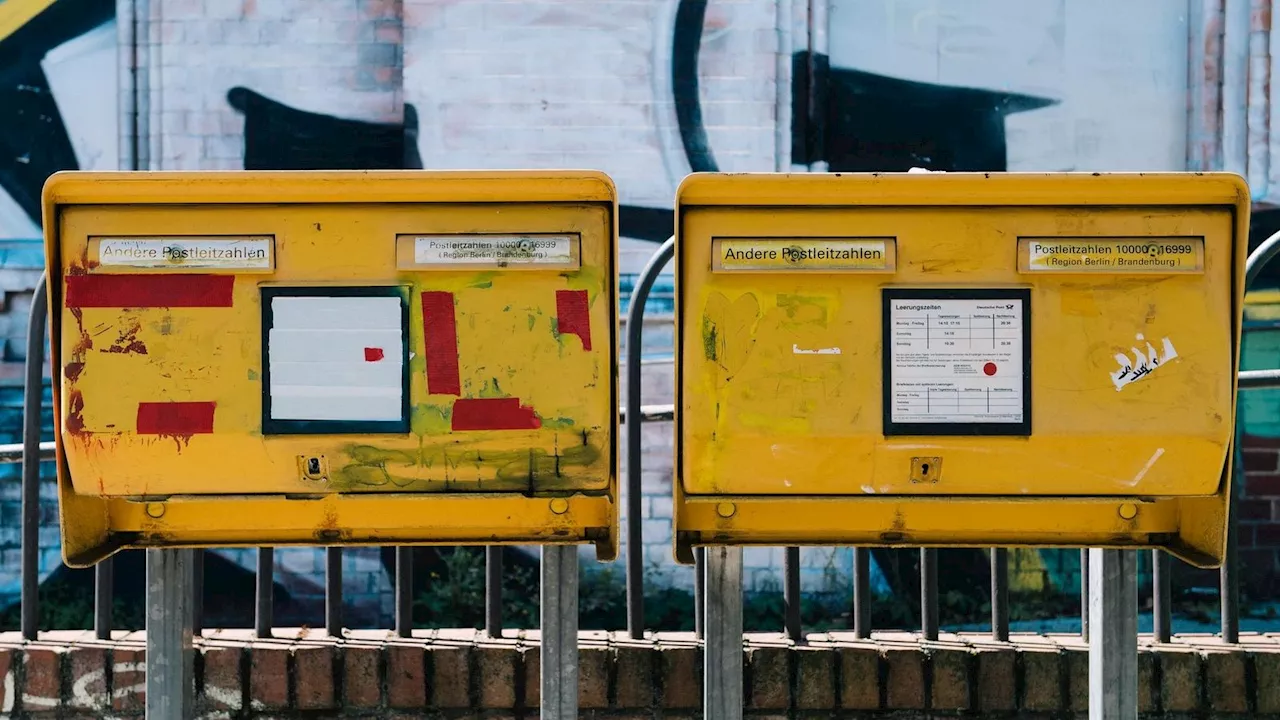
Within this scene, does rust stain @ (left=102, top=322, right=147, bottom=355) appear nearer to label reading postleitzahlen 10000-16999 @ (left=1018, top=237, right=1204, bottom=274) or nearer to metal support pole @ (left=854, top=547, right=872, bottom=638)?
label reading postleitzahlen 10000-16999 @ (left=1018, top=237, right=1204, bottom=274)

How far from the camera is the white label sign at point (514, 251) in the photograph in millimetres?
2469

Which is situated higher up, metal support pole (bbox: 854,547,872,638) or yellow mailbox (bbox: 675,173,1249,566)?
yellow mailbox (bbox: 675,173,1249,566)

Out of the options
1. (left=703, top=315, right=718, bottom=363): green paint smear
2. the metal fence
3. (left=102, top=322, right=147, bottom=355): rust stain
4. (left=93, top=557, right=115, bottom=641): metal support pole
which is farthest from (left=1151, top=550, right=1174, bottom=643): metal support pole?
(left=93, top=557, right=115, bottom=641): metal support pole

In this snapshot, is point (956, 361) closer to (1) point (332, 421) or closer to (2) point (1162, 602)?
(1) point (332, 421)

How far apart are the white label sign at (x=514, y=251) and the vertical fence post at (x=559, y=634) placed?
24.9 inches

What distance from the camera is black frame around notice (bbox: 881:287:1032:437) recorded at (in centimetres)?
247

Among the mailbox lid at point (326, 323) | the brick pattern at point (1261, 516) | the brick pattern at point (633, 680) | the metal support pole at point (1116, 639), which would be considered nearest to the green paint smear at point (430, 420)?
the mailbox lid at point (326, 323)

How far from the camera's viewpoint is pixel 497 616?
3.38 meters

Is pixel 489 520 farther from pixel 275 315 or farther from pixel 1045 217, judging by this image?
pixel 1045 217

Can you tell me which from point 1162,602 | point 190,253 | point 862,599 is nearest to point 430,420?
point 190,253

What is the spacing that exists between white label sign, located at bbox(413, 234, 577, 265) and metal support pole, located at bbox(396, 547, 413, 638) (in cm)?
111

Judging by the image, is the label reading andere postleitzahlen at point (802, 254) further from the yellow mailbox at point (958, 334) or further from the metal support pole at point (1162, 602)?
the metal support pole at point (1162, 602)

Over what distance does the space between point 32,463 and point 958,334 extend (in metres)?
2.25

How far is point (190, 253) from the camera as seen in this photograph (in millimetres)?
2479
